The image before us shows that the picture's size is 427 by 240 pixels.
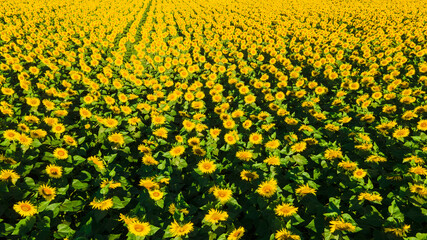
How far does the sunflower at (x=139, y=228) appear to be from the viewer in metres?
2.58

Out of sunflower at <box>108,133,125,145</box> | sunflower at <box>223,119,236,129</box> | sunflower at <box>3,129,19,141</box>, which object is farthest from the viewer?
sunflower at <box>223,119,236,129</box>

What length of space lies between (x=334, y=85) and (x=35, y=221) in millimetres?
7886

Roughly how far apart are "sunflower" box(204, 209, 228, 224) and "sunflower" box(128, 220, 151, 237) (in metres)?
0.72

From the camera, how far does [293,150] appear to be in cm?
379

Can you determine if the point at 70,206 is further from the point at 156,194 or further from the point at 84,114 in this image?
the point at 84,114

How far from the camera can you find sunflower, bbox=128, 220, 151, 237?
2.58 meters

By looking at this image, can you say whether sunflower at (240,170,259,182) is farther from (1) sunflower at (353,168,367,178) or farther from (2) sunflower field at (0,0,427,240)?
(1) sunflower at (353,168,367,178)

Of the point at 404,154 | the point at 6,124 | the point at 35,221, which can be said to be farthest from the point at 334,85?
the point at 6,124

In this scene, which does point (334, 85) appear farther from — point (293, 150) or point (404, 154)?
point (293, 150)

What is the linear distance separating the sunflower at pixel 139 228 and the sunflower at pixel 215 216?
717mm

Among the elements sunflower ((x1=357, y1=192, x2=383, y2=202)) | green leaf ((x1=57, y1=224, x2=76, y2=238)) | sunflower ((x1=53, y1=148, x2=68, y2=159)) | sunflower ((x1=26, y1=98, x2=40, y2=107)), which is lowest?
green leaf ((x1=57, y1=224, x2=76, y2=238))

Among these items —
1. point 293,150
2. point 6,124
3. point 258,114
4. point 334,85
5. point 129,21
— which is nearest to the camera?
point 293,150

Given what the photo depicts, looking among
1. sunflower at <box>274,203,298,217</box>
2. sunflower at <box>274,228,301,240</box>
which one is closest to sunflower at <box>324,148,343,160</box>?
sunflower at <box>274,203,298,217</box>

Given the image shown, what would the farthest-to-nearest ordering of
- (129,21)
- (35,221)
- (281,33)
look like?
(129,21) → (281,33) → (35,221)
